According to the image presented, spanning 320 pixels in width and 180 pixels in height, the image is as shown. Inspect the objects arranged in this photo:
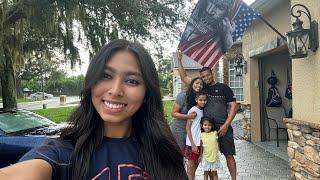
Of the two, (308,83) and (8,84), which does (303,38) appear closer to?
(308,83)

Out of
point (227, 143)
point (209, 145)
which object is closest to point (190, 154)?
point (209, 145)

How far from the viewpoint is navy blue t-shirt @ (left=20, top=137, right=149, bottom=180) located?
1.38 metres

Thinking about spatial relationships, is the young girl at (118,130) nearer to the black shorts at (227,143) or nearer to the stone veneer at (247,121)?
the black shorts at (227,143)

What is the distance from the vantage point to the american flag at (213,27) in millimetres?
6750

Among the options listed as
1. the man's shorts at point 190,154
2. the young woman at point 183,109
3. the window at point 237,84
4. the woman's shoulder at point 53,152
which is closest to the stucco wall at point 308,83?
the young woman at point 183,109

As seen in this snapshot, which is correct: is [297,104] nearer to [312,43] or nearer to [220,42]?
[312,43]

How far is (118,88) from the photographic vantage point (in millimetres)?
1576

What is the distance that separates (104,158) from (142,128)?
11.4 inches

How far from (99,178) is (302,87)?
5121 mm

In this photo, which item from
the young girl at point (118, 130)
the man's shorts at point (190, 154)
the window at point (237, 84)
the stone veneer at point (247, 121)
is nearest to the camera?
the young girl at point (118, 130)

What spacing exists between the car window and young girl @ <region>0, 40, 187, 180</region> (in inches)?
215

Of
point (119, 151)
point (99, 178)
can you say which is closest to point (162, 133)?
point (119, 151)

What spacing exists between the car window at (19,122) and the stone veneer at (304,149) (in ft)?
14.2

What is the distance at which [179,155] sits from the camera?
177 centimetres
